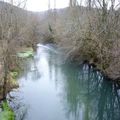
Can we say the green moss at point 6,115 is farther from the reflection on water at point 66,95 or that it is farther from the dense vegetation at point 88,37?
the dense vegetation at point 88,37

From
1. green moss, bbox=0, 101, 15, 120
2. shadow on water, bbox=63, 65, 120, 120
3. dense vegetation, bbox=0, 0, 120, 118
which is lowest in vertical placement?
shadow on water, bbox=63, 65, 120, 120

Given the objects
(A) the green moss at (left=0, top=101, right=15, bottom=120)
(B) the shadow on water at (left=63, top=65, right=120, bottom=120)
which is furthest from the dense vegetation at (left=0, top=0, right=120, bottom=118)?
(A) the green moss at (left=0, top=101, right=15, bottom=120)

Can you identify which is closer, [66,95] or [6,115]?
[6,115]

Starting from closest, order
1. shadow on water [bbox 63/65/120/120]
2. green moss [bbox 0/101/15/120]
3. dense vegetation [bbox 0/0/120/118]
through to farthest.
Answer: green moss [bbox 0/101/15/120] → shadow on water [bbox 63/65/120/120] → dense vegetation [bbox 0/0/120/118]

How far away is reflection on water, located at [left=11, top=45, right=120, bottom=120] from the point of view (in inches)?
537

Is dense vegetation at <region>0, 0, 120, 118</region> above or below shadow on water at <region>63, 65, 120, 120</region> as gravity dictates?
above

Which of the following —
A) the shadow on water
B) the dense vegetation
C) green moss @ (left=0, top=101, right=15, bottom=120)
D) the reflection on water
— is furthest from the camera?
the dense vegetation

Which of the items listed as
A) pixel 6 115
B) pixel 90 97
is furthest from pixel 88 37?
pixel 6 115

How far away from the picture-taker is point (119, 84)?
60.2ft

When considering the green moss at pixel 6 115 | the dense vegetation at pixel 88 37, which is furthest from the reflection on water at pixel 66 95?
the dense vegetation at pixel 88 37

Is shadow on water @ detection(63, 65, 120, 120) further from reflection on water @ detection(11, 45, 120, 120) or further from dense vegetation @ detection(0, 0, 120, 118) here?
dense vegetation @ detection(0, 0, 120, 118)

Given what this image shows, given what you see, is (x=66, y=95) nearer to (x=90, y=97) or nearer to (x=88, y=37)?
(x=90, y=97)

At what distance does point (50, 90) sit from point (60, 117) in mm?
4862

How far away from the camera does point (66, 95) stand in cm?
1692
